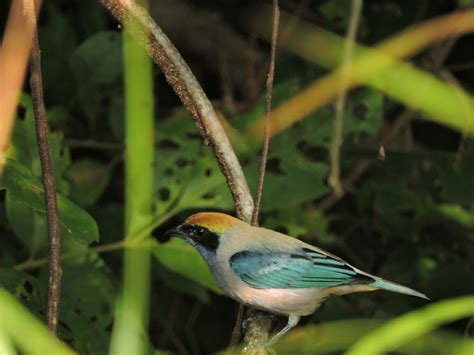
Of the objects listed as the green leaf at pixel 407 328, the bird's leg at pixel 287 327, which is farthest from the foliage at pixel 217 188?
the green leaf at pixel 407 328

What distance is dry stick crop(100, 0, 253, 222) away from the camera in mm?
3701

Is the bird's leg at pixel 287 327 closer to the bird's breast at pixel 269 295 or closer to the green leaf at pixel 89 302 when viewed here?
the bird's breast at pixel 269 295

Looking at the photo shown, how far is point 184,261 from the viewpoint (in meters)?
4.69

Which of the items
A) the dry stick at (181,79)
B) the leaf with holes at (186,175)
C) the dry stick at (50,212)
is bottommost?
the dry stick at (50,212)

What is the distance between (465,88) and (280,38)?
1.36 m

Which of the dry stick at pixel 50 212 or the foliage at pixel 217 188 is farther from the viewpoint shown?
the foliage at pixel 217 188

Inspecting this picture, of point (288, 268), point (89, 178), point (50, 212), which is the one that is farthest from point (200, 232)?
point (89, 178)

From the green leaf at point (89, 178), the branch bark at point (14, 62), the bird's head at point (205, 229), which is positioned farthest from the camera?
the green leaf at point (89, 178)

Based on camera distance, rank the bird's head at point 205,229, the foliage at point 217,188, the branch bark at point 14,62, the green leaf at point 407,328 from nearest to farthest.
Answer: the green leaf at point 407,328 → the branch bark at point 14,62 → the bird's head at point 205,229 → the foliage at point 217,188

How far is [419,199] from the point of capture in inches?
230

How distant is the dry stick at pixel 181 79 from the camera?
12.1ft

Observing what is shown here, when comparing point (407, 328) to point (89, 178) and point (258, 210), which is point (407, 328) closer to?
point (258, 210)

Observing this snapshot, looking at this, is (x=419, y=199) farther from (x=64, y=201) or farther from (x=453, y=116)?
(x=453, y=116)

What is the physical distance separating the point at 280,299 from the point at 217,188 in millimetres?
891
